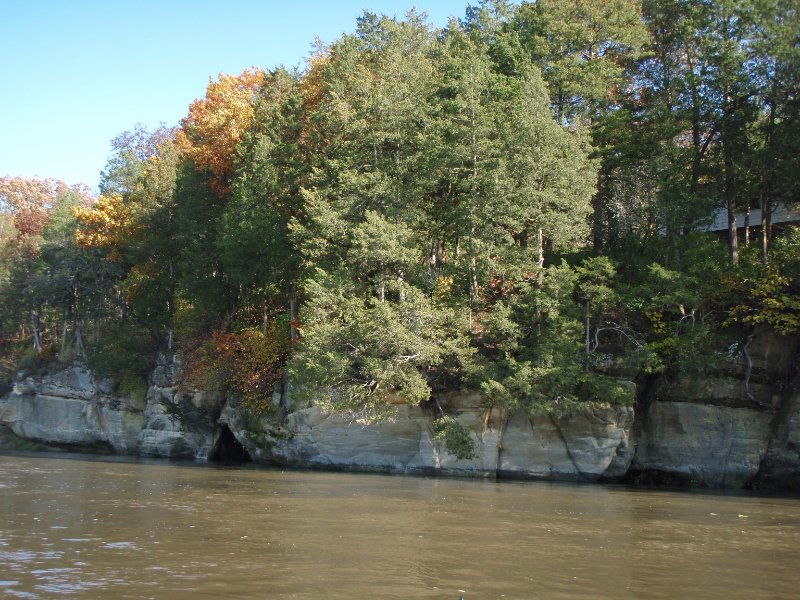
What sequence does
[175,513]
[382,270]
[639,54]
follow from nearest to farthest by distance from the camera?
[175,513], [382,270], [639,54]

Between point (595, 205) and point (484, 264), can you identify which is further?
point (595, 205)

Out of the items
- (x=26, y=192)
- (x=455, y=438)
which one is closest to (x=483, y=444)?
(x=455, y=438)

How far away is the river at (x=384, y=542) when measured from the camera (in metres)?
10.0

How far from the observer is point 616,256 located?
1166 inches

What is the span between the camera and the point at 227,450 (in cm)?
3838

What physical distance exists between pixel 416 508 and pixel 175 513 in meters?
5.03

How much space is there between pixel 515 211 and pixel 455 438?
7.63m

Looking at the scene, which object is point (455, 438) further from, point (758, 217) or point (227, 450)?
point (758, 217)

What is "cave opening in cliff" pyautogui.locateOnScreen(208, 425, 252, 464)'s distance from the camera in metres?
37.1

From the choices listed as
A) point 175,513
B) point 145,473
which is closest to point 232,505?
point 175,513

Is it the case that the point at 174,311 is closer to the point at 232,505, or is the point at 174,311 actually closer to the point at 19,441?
the point at 19,441

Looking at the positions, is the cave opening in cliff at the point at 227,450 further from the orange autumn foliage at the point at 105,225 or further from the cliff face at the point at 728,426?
the cliff face at the point at 728,426

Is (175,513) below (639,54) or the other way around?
below

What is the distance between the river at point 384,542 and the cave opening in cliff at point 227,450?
14.6 meters
